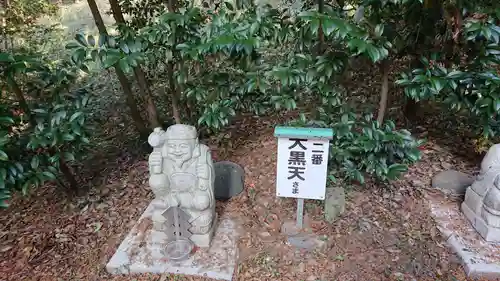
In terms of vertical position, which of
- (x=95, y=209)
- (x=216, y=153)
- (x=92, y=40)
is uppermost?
(x=92, y=40)

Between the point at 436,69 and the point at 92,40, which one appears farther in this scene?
the point at 436,69

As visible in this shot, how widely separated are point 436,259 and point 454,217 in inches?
20.7

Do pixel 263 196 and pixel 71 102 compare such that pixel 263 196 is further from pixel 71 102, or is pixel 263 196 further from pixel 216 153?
pixel 71 102

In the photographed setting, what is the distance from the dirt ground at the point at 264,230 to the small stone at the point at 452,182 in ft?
0.38

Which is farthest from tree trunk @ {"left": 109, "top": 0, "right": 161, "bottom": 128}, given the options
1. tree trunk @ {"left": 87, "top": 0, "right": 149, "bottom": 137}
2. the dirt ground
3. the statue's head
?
the statue's head

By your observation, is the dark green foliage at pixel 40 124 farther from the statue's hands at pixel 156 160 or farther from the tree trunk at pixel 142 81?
the tree trunk at pixel 142 81

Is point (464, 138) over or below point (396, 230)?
over

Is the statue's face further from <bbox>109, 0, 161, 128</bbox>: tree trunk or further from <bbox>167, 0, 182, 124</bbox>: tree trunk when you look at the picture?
<bbox>109, 0, 161, 128</bbox>: tree trunk

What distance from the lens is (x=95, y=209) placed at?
365 centimetres

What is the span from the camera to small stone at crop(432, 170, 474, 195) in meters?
3.35

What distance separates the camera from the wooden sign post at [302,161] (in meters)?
2.65

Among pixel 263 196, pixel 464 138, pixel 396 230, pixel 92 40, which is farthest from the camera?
pixel 464 138

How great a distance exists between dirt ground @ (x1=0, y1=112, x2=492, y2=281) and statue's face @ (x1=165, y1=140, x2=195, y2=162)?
2.91ft

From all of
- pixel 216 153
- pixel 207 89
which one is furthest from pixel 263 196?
pixel 207 89
